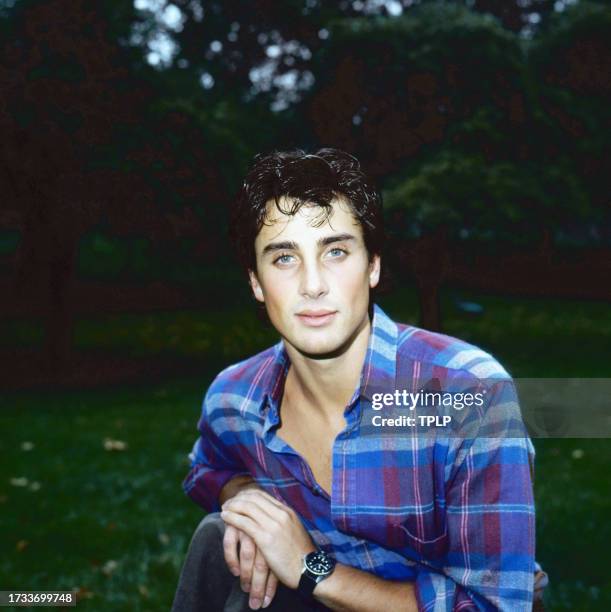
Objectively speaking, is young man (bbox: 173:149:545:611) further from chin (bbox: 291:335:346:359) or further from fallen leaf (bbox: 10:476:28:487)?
fallen leaf (bbox: 10:476:28:487)

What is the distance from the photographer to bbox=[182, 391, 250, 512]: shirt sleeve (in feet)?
7.13

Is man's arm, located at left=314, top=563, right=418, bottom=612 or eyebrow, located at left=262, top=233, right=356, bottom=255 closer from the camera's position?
man's arm, located at left=314, top=563, right=418, bottom=612

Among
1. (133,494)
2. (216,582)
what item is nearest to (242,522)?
(216,582)

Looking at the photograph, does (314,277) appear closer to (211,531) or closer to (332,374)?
(332,374)

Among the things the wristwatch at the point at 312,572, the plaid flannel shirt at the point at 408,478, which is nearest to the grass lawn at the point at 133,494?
the plaid flannel shirt at the point at 408,478

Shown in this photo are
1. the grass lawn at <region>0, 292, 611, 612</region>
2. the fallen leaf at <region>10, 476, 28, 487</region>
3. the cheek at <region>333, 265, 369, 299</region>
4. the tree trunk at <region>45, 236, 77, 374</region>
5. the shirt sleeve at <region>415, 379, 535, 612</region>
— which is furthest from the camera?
the tree trunk at <region>45, 236, 77, 374</region>

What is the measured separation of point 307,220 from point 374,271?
35 cm

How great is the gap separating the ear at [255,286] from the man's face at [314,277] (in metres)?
0.15

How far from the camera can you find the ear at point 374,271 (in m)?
2.21

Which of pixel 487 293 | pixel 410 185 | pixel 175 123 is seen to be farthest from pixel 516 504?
pixel 487 293

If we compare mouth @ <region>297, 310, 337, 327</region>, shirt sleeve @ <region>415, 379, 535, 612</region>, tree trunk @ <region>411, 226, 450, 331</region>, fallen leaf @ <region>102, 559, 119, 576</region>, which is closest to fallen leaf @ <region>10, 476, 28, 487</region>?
fallen leaf @ <region>102, 559, 119, 576</region>

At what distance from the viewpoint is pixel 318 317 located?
1.92 metres

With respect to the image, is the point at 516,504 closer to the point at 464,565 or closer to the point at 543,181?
the point at 464,565

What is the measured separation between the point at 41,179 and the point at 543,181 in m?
5.95
